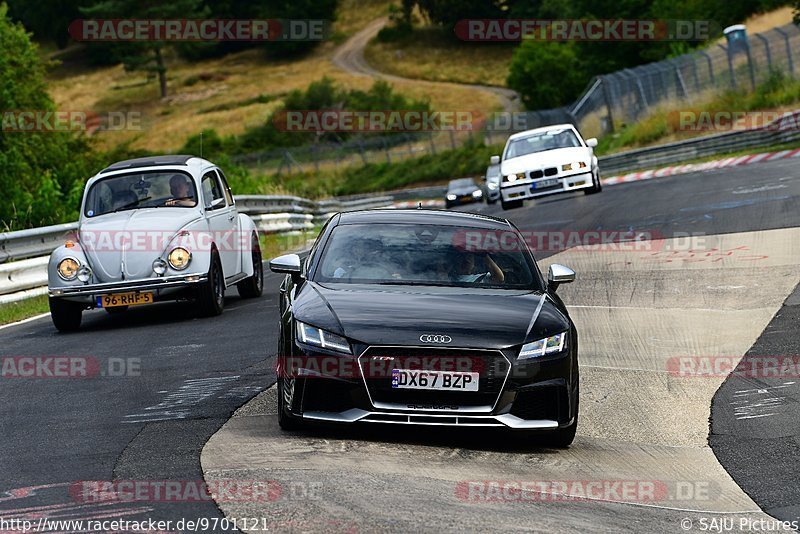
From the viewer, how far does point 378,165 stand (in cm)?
6800

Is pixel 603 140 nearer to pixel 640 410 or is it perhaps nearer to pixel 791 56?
pixel 791 56

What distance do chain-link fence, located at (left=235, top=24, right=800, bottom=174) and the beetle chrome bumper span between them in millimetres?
34596

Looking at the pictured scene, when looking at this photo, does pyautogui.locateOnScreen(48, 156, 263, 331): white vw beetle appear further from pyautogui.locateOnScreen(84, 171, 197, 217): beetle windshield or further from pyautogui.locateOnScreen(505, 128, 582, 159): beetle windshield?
pyautogui.locateOnScreen(505, 128, 582, 159): beetle windshield

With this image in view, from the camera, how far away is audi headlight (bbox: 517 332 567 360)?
7566 mm

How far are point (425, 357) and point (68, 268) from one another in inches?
278


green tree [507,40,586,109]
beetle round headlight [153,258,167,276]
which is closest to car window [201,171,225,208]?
beetle round headlight [153,258,167,276]

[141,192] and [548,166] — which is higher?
[141,192]

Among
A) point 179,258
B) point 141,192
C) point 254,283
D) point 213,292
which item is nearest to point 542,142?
point 254,283

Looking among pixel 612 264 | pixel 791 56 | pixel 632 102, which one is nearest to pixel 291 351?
pixel 612 264

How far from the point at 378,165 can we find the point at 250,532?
62.8 metres

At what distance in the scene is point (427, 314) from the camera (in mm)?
7719

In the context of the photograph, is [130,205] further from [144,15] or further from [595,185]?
[144,15]

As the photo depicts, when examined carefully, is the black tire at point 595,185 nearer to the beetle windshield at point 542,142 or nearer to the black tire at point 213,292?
the beetle windshield at point 542,142

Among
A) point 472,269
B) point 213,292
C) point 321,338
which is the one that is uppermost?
point 472,269
